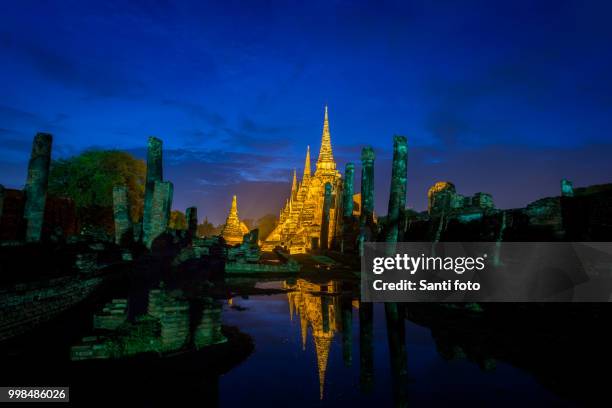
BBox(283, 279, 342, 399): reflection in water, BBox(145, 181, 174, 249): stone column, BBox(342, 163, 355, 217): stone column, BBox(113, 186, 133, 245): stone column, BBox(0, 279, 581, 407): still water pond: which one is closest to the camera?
BBox(0, 279, 581, 407): still water pond

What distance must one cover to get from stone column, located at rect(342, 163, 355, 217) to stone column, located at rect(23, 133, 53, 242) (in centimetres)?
1691

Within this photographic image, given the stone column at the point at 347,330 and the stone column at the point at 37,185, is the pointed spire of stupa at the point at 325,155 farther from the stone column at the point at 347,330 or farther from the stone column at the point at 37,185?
the stone column at the point at 347,330

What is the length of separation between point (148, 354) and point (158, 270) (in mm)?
10640

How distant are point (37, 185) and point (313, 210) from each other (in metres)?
27.3

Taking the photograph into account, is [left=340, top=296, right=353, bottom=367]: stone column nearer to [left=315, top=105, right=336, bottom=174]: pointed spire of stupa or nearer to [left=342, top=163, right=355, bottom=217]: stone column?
[left=342, top=163, right=355, bottom=217]: stone column

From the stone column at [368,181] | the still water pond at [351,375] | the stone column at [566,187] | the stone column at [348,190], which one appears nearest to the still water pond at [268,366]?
the still water pond at [351,375]

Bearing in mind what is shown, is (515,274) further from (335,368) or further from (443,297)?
(335,368)

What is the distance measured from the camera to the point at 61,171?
93.6 feet

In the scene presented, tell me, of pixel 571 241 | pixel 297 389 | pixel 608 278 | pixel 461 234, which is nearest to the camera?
pixel 297 389

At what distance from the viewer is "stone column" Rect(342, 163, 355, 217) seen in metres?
24.8

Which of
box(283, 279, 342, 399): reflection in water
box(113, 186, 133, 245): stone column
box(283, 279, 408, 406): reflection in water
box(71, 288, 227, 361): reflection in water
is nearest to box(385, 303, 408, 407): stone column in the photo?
box(283, 279, 408, 406): reflection in water

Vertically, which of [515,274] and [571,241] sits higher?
[571,241]

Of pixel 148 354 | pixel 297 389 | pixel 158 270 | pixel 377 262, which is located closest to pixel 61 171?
pixel 158 270

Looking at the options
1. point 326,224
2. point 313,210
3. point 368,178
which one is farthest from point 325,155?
point 368,178
